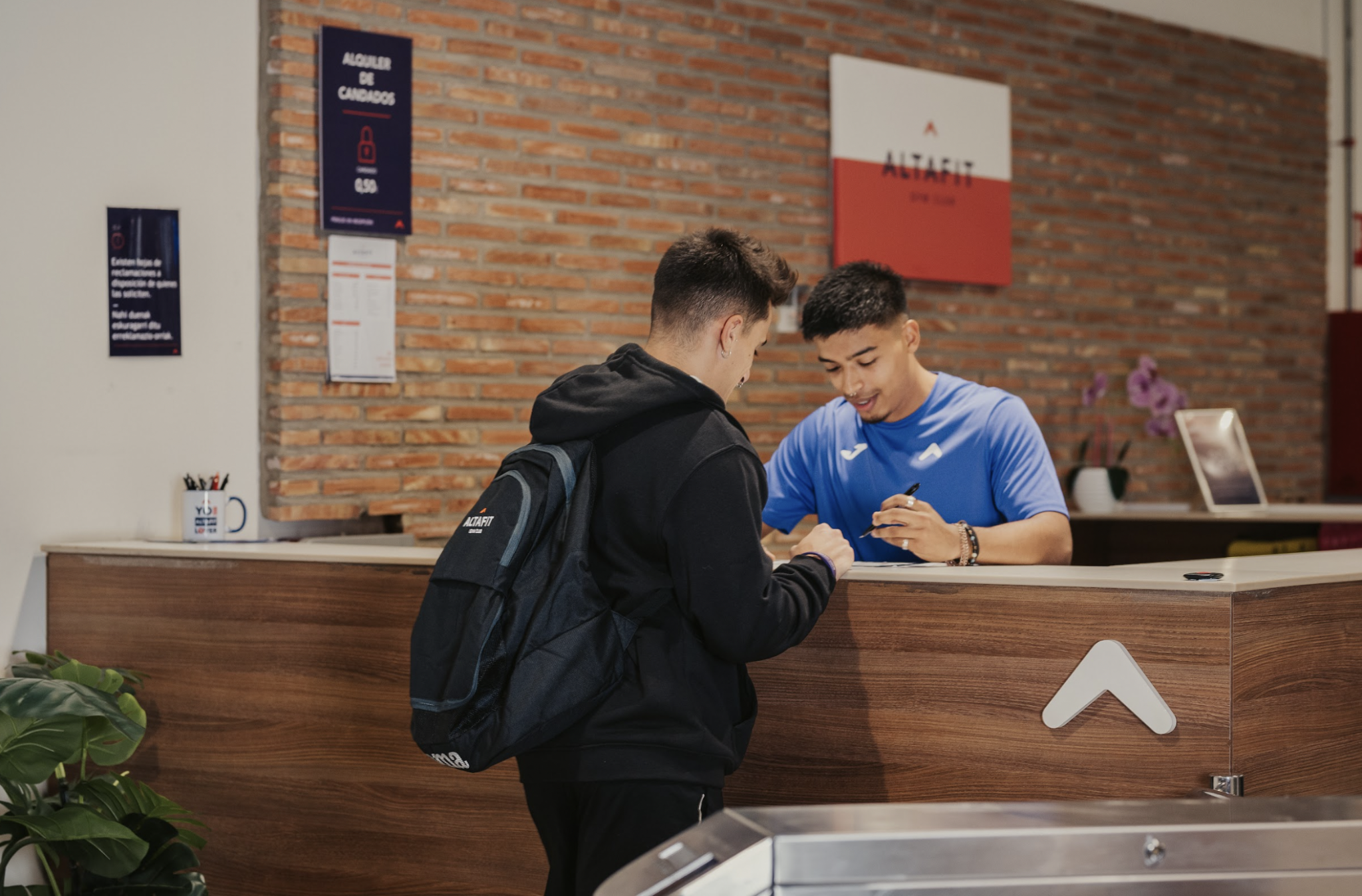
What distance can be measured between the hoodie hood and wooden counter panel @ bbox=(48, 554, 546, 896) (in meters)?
0.99

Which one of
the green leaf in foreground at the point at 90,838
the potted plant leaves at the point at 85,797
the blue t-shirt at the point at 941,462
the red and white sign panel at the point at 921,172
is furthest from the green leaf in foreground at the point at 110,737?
the red and white sign panel at the point at 921,172

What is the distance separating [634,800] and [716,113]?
3.16 metres

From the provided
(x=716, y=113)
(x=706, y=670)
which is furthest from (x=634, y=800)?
(x=716, y=113)

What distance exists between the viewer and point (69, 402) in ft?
10.3

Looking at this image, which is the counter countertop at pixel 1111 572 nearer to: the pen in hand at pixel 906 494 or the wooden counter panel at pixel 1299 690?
the wooden counter panel at pixel 1299 690

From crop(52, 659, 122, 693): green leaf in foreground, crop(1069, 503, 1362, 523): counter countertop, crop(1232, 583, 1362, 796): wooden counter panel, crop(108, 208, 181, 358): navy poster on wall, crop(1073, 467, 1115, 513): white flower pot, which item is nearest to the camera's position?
crop(1232, 583, 1362, 796): wooden counter panel

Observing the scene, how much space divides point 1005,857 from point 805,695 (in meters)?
1.32

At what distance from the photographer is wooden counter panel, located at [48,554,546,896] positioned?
2.57m

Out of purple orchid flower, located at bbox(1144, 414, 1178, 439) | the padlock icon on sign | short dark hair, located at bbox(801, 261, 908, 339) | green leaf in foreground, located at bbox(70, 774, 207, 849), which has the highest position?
the padlock icon on sign

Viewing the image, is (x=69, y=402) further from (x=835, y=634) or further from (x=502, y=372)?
(x=835, y=634)

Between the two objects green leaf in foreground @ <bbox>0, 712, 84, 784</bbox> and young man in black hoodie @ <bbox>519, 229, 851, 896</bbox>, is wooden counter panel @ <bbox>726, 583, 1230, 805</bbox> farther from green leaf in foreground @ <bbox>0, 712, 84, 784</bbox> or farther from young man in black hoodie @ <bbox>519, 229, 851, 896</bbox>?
green leaf in foreground @ <bbox>0, 712, 84, 784</bbox>

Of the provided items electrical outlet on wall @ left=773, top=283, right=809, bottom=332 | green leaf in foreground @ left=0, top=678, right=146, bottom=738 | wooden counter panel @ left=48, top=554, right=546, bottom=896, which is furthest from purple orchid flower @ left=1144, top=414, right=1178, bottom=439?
green leaf in foreground @ left=0, top=678, right=146, bottom=738

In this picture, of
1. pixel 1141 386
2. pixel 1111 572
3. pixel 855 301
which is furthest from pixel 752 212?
pixel 1111 572

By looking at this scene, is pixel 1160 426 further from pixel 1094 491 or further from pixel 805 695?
pixel 805 695
